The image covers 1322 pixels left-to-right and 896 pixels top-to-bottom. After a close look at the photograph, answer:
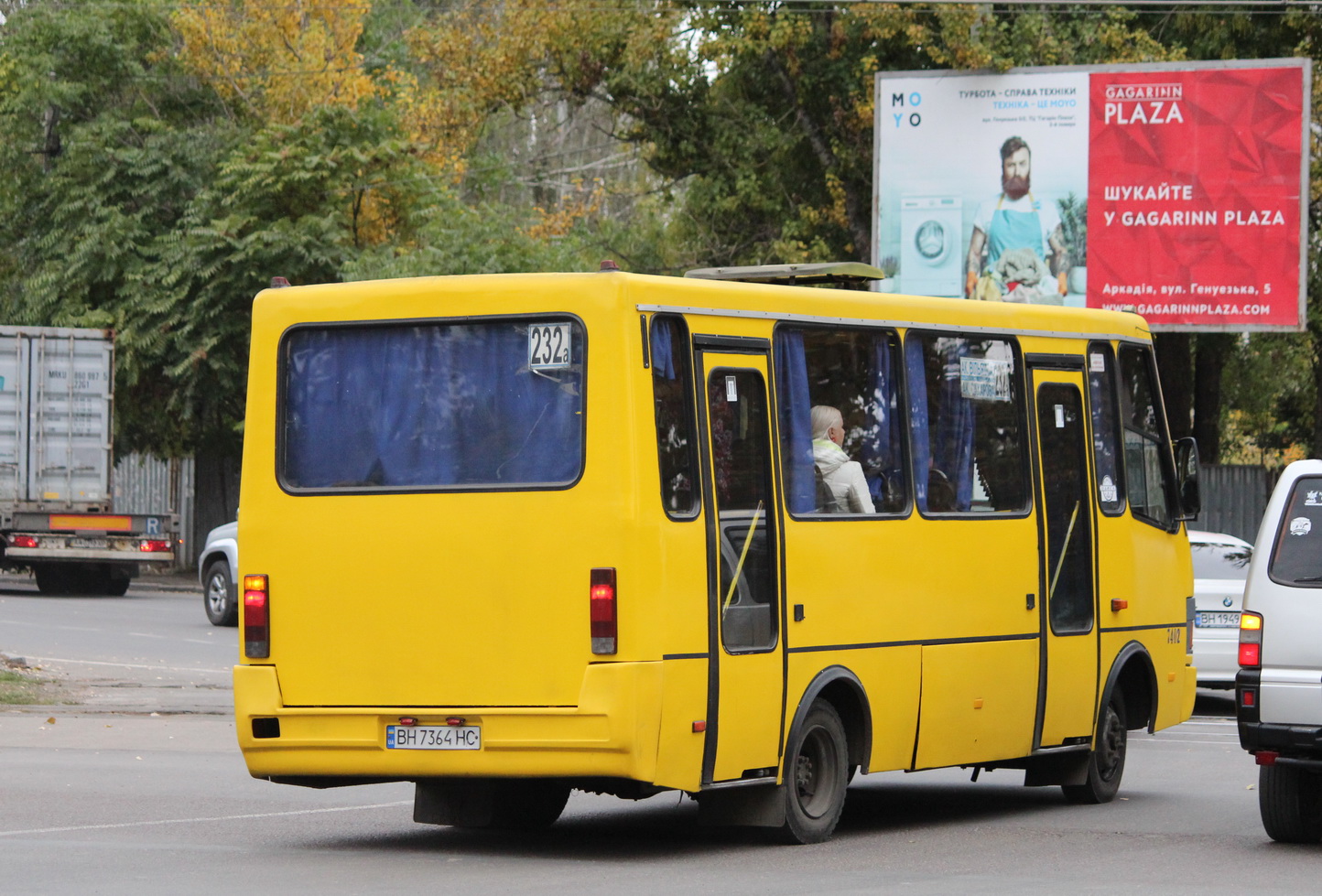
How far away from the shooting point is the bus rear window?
32.5ft

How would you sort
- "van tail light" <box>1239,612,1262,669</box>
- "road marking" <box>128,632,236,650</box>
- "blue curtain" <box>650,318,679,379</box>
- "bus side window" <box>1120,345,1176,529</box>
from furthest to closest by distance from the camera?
"road marking" <box>128,632,236,650</box> → "bus side window" <box>1120,345,1176,529</box> → "van tail light" <box>1239,612,1262,669</box> → "blue curtain" <box>650,318,679,379</box>

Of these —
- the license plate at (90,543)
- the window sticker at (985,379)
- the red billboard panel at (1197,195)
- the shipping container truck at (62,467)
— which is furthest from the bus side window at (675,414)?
the license plate at (90,543)

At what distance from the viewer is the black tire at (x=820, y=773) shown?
10.7 m

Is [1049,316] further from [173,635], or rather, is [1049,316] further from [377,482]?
[173,635]

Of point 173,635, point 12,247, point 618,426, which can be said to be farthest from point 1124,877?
point 12,247

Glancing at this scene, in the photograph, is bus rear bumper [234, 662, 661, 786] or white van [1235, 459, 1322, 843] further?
white van [1235, 459, 1322, 843]

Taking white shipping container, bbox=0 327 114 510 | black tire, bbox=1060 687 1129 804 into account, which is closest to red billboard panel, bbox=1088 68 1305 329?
white shipping container, bbox=0 327 114 510

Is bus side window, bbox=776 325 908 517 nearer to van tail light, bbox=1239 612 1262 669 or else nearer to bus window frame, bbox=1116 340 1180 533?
van tail light, bbox=1239 612 1262 669

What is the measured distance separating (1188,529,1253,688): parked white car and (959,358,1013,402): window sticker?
677 centimetres

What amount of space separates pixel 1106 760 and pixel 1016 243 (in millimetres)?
16795

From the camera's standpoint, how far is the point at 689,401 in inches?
400

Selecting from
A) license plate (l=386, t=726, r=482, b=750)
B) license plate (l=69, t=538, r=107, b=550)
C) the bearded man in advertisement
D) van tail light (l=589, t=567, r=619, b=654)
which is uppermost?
the bearded man in advertisement

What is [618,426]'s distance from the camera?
31.8 ft

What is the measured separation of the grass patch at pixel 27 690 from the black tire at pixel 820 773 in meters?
9.09
